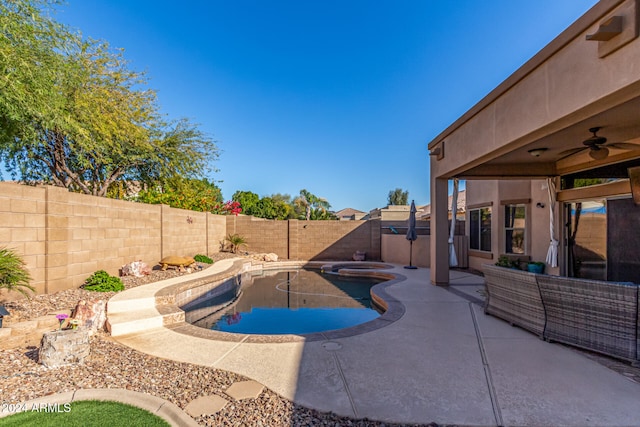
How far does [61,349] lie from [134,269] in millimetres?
5330

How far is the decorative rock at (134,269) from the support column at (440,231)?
331 inches

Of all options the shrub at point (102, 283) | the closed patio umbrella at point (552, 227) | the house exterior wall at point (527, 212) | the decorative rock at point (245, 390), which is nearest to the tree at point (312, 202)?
the house exterior wall at point (527, 212)

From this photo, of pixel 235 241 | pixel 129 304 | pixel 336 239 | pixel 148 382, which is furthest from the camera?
pixel 336 239

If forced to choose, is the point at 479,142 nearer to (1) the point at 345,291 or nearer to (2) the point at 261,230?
(1) the point at 345,291

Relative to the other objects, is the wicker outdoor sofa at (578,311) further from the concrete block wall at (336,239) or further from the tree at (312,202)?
the tree at (312,202)

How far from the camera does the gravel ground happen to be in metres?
2.61

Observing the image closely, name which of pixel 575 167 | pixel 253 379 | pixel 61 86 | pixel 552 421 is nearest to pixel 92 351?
pixel 253 379

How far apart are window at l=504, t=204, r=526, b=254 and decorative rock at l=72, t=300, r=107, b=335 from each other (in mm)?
10918

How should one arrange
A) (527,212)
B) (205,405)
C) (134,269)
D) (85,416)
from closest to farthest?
(85,416)
(205,405)
(134,269)
(527,212)

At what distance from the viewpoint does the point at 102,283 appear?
269 inches

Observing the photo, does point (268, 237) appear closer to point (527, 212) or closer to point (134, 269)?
point (134, 269)

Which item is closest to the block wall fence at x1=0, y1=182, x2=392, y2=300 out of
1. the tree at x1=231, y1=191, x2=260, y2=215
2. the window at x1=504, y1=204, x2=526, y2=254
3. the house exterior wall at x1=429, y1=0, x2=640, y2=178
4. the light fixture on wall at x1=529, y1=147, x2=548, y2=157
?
the window at x1=504, y1=204, x2=526, y2=254

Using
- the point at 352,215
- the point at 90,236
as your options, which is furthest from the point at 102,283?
the point at 352,215

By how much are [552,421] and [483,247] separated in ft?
30.4
